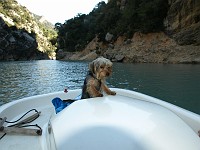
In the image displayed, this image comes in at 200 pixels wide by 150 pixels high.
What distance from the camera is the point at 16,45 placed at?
2896 inches

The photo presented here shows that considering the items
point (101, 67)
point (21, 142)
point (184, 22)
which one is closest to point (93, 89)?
point (101, 67)

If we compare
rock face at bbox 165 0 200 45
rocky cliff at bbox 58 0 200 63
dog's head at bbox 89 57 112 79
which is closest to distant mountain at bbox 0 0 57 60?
rocky cliff at bbox 58 0 200 63

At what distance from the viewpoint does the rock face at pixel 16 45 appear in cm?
6968

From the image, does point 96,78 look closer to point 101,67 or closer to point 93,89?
point 93,89

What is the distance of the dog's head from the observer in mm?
2488

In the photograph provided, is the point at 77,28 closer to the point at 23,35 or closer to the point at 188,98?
the point at 23,35

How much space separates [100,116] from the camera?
6.01 feet

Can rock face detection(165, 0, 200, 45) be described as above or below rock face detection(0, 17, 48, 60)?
above

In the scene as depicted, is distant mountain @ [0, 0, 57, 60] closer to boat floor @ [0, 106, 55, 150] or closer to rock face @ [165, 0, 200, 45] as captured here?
rock face @ [165, 0, 200, 45]

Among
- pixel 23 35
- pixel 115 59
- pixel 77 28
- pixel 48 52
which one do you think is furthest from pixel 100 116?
pixel 48 52

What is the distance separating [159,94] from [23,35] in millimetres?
73884

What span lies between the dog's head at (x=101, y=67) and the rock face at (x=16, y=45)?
7268 centimetres

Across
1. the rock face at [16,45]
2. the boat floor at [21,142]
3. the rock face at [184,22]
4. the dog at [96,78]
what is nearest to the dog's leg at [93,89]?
the dog at [96,78]

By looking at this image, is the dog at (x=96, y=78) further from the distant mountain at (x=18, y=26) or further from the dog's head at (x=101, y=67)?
the distant mountain at (x=18, y=26)
